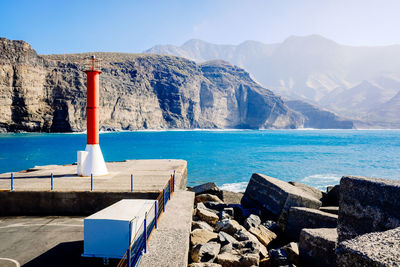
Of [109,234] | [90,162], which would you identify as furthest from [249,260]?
[90,162]

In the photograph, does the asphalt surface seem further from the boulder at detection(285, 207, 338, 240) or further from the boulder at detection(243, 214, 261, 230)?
the boulder at detection(285, 207, 338, 240)

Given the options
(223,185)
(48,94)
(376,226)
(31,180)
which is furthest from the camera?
(48,94)

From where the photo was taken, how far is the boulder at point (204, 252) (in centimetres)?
632

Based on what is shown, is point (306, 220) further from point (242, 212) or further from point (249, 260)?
point (242, 212)

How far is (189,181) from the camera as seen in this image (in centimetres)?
2577

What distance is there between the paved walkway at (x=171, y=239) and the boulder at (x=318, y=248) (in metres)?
2.93

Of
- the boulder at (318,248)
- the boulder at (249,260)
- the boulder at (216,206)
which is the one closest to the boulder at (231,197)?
the boulder at (216,206)

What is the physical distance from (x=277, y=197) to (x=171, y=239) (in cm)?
560

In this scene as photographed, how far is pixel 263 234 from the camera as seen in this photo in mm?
8422

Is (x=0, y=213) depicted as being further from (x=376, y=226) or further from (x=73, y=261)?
(x=376, y=226)

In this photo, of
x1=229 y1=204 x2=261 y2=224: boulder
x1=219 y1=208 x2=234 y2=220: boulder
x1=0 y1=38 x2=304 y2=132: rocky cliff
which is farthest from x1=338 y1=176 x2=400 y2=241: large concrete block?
x1=0 y1=38 x2=304 y2=132: rocky cliff

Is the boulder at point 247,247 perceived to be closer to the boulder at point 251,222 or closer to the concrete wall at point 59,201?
the boulder at point 251,222

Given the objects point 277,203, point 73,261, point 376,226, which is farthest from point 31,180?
point 376,226

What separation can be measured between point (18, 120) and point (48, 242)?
11365 centimetres
